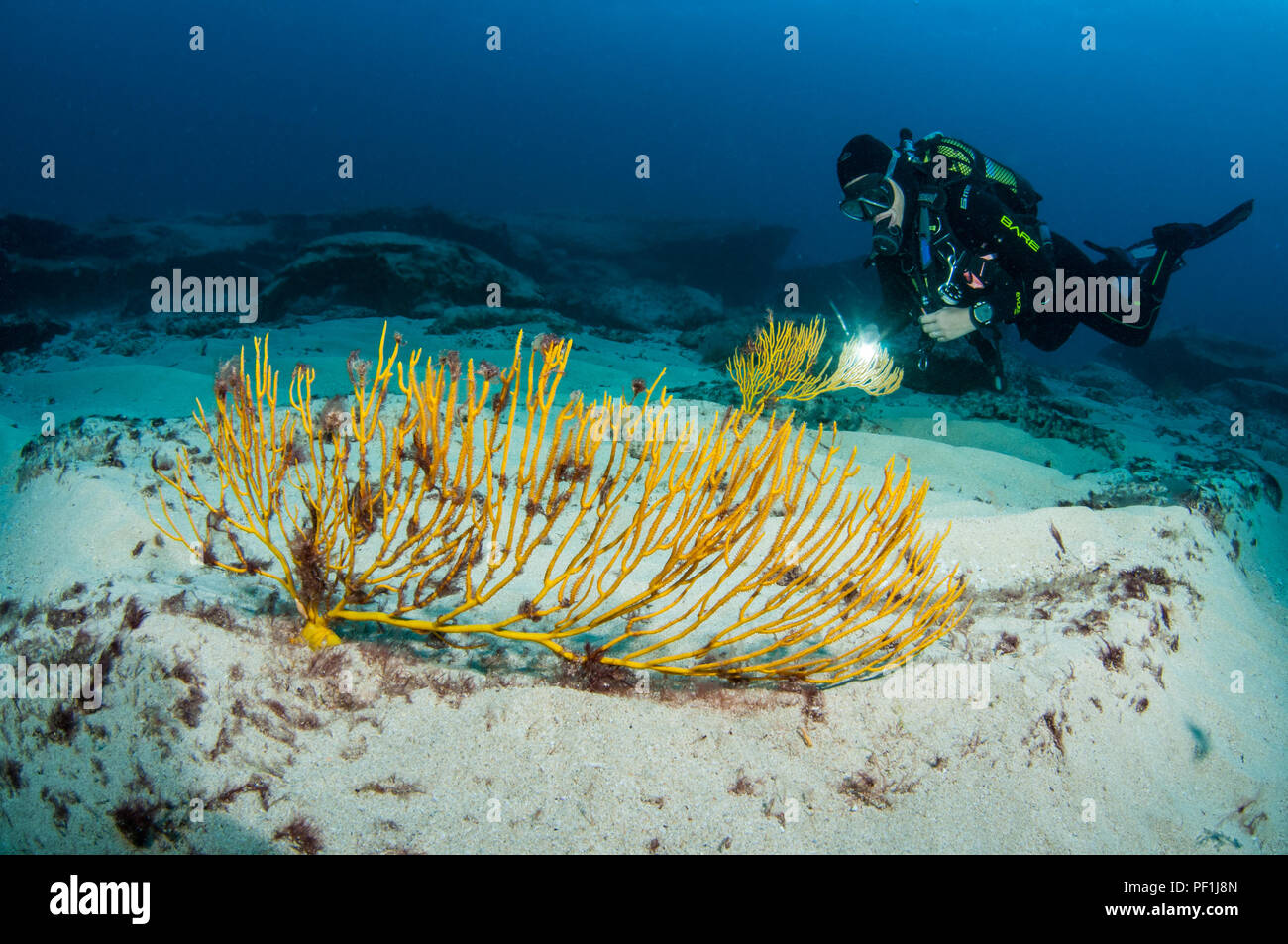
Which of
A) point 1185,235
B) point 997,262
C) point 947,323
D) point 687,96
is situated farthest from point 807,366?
point 687,96

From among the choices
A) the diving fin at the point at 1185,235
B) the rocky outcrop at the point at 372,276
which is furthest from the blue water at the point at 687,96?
the diving fin at the point at 1185,235

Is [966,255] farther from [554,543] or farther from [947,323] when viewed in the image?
[554,543]

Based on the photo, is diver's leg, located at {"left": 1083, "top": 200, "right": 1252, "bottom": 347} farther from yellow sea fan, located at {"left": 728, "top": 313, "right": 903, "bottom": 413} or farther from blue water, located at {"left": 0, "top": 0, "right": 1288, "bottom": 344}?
blue water, located at {"left": 0, "top": 0, "right": 1288, "bottom": 344}

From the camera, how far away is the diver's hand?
18.0ft

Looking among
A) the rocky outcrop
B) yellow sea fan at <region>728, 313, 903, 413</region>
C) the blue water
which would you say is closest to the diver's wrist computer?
yellow sea fan at <region>728, 313, 903, 413</region>

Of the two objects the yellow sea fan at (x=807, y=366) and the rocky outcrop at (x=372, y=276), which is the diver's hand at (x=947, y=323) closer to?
the yellow sea fan at (x=807, y=366)

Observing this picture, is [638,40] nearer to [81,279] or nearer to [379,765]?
[81,279]

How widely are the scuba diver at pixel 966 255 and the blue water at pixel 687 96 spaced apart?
93298 millimetres

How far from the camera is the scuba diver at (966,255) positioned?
554cm

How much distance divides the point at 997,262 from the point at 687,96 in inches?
5646

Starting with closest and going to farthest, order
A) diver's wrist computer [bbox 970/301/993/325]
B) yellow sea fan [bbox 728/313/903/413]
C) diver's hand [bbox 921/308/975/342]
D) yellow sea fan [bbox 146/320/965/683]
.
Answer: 1. yellow sea fan [bbox 146/320/965/683]
2. diver's wrist computer [bbox 970/301/993/325]
3. diver's hand [bbox 921/308/975/342]
4. yellow sea fan [bbox 728/313/903/413]

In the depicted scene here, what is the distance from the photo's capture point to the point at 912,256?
19.1 feet
